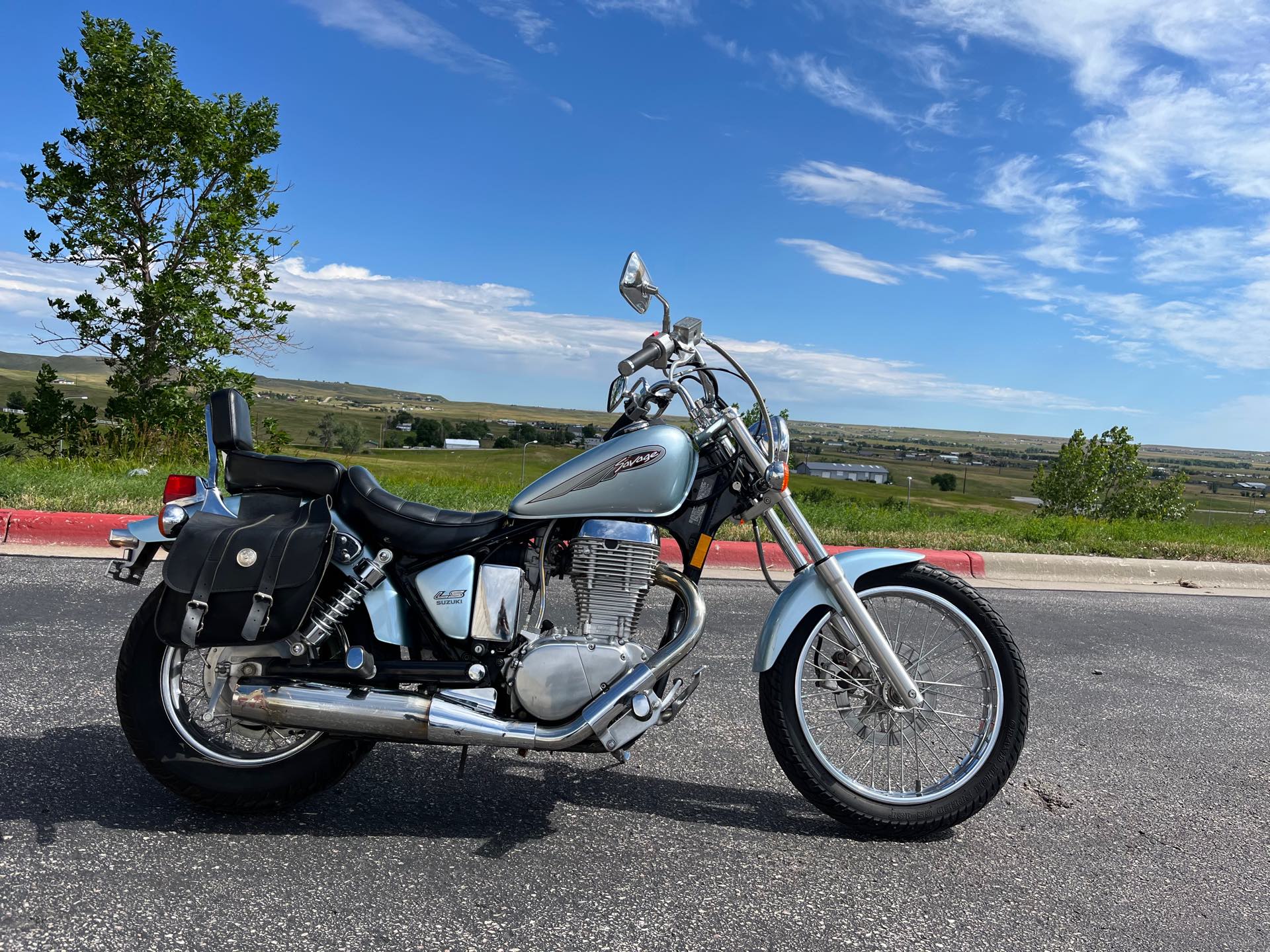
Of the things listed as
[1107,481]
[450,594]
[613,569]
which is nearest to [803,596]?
[613,569]

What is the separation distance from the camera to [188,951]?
2232mm

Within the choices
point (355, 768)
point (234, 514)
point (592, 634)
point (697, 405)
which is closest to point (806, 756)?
point (592, 634)

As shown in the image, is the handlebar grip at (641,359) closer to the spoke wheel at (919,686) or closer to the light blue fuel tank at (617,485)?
the light blue fuel tank at (617,485)

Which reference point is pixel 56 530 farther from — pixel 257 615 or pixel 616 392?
pixel 616 392

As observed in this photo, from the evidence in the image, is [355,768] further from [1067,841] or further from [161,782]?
[1067,841]

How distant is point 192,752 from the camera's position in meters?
2.93

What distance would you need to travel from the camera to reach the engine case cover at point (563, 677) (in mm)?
2836

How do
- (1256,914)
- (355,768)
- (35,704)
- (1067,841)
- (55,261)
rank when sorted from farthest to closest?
1. (55,261)
2. (35,704)
3. (355,768)
4. (1067,841)
5. (1256,914)

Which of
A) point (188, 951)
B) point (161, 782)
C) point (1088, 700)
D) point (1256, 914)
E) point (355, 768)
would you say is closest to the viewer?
point (188, 951)

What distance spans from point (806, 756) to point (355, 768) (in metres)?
Result: 1.62

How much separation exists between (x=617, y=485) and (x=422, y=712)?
901 millimetres

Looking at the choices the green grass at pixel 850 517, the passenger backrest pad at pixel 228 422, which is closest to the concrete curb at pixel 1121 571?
the green grass at pixel 850 517

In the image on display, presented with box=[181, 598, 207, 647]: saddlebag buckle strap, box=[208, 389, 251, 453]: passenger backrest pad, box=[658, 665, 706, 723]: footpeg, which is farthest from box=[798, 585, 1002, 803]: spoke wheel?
box=[208, 389, 251, 453]: passenger backrest pad

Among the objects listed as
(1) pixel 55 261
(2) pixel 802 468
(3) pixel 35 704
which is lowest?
(3) pixel 35 704
